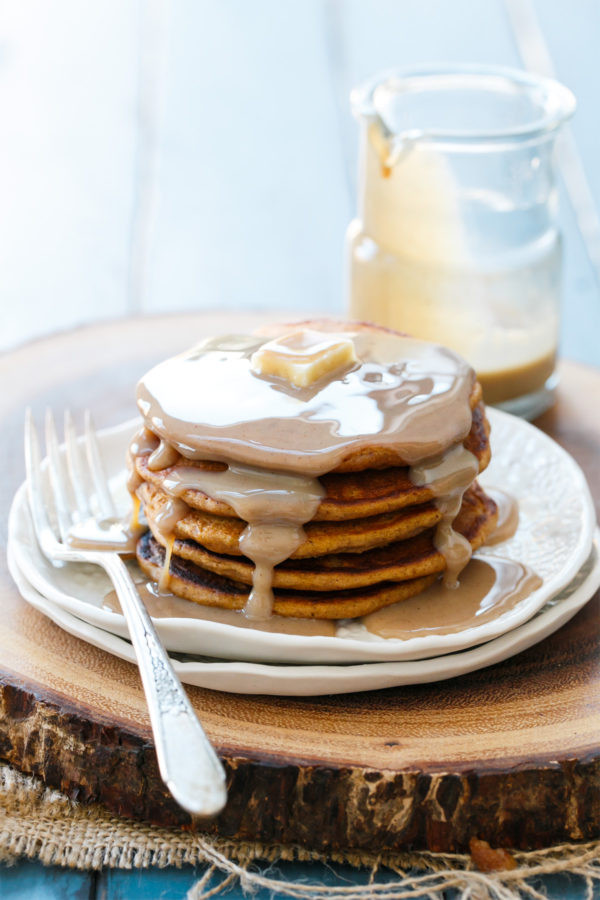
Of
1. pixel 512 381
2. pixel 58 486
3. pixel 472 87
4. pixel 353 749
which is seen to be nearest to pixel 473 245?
pixel 512 381

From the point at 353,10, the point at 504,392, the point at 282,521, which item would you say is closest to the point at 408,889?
the point at 282,521

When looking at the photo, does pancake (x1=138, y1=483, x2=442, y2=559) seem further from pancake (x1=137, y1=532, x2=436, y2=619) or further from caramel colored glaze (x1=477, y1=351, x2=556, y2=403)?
caramel colored glaze (x1=477, y1=351, x2=556, y2=403)

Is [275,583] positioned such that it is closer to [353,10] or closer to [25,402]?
[25,402]

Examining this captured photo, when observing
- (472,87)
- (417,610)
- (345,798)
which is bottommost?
(345,798)

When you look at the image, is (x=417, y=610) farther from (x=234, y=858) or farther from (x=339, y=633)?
(x=234, y=858)

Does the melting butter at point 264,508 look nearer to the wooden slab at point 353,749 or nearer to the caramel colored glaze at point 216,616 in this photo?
the caramel colored glaze at point 216,616

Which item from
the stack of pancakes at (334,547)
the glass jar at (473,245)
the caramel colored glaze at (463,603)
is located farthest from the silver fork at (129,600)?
the glass jar at (473,245)
